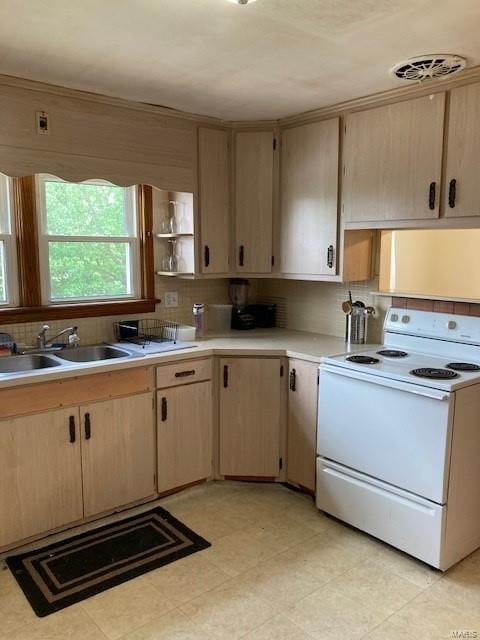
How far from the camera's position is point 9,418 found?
2.40m

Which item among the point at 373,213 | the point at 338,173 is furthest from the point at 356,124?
the point at 373,213

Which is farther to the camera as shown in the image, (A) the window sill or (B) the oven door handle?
(A) the window sill

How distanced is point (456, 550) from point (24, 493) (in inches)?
80.5

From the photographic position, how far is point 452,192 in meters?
2.56

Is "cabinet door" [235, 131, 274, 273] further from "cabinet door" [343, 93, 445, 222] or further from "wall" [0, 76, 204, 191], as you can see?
"cabinet door" [343, 93, 445, 222]

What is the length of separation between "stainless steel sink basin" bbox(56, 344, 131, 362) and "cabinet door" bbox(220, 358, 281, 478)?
2.05ft

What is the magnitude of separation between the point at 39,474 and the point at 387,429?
5.54 feet

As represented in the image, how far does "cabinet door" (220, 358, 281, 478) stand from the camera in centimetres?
309

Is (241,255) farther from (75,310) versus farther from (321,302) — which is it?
(75,310)

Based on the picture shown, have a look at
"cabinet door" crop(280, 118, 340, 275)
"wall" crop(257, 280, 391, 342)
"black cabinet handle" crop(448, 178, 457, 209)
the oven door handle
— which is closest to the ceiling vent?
"black cabinet handle" crop(448, 178, 457, 209)

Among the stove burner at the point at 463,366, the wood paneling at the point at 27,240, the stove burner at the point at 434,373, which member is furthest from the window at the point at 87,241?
the stove burner at the point at 463,366

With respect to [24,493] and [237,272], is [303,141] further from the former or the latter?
[24,493]

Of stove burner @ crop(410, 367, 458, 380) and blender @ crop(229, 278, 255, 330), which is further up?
blender @ crop(229, 278, 255, 330)

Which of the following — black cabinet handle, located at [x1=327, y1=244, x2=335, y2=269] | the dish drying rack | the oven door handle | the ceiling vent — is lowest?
the oven door handle
